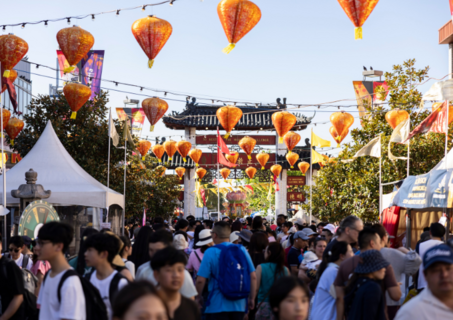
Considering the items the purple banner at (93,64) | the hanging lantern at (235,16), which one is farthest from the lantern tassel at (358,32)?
the purple banner at (93,64)

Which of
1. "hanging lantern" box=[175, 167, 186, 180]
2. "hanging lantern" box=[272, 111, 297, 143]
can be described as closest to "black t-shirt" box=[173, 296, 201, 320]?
"hanging lantern" box=[272, 111, 297, 143]

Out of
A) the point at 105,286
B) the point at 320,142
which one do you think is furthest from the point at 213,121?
the point at 105,286

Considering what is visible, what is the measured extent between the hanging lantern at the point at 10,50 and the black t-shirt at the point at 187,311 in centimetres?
928

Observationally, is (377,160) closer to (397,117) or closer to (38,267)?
(397,117)

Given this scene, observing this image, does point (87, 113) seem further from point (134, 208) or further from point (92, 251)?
point (92, 251)

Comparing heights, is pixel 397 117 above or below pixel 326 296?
above

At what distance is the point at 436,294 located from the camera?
9.69 ft

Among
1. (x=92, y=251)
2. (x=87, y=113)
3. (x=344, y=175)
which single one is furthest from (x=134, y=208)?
(x=92, y=251)

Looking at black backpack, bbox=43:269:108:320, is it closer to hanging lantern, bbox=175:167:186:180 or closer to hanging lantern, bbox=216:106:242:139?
hanging lantern, bbox=216:106:242:139

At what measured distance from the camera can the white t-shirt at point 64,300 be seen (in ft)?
11.4

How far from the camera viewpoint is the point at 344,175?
19.9 m

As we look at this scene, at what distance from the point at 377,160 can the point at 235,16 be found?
10.5m

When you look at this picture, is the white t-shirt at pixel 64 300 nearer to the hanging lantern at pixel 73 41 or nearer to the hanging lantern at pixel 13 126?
the hanging lantern at pixel 73 41

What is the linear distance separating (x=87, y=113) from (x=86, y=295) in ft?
56.9
